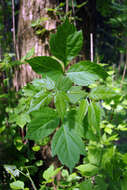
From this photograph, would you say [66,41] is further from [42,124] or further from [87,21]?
[87,21]

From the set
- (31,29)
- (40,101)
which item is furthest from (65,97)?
(31,29)

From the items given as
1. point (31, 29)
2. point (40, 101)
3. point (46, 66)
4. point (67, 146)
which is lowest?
point (67, 146)

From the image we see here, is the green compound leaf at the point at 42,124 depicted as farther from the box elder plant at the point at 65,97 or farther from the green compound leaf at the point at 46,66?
the green compound leaf at the point at 46,66

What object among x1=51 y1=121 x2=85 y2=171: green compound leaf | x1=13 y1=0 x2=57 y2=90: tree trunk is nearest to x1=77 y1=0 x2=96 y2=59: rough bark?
x1=13 y1=0 x2=57 y2=90: tree trunk

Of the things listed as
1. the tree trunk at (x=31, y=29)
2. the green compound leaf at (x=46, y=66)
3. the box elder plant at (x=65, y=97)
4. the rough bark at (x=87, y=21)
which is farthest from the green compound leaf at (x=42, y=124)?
the rough bark at (x=87, y=21)

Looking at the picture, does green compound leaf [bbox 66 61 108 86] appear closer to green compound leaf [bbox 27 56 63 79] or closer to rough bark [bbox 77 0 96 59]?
green compound leaf [bbox 27 56 63 79]
